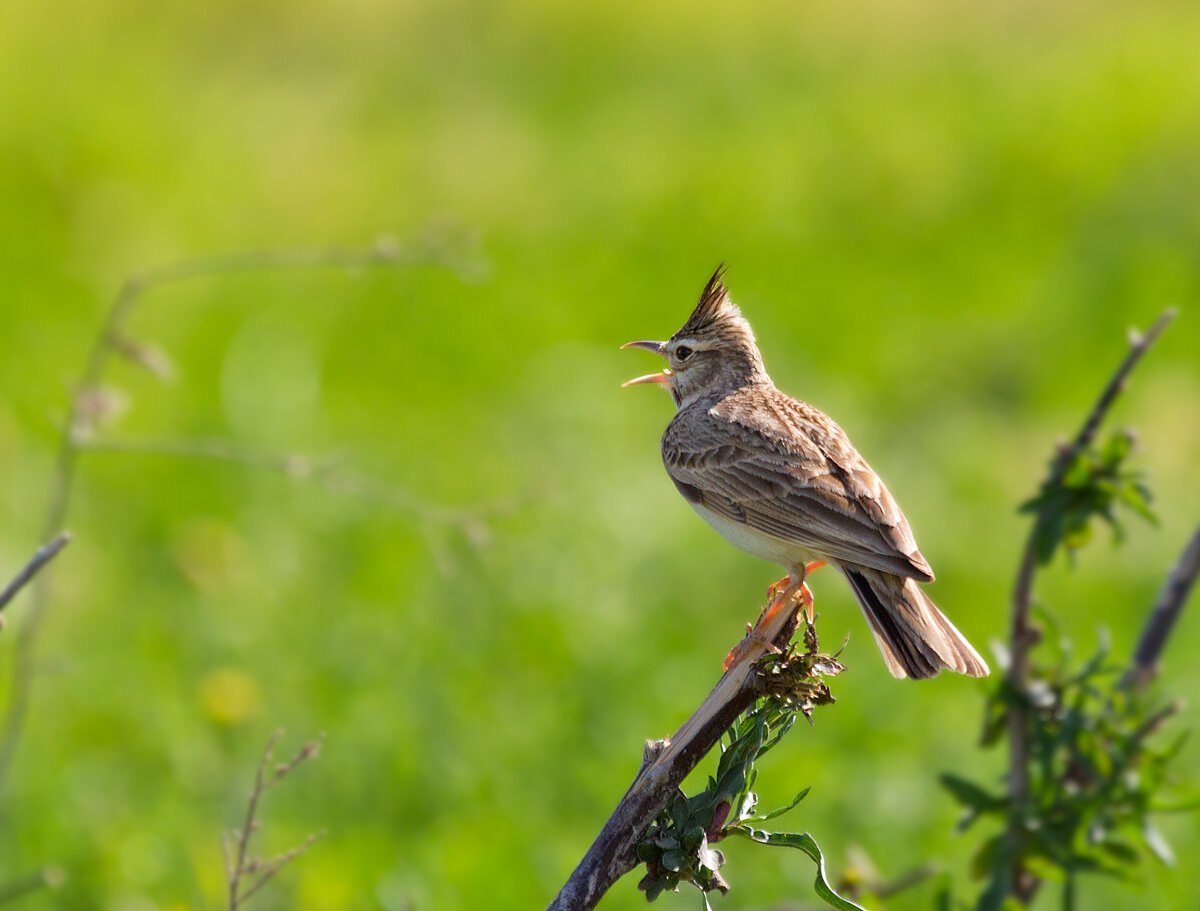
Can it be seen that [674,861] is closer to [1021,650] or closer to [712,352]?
[1021,650]

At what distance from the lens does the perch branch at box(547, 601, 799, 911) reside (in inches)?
99.3

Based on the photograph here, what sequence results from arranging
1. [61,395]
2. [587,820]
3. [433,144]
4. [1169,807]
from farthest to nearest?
[433,144] → [61,395] → [587,820] → [1169,807]

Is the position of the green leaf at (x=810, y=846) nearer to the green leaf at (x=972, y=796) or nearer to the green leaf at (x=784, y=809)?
the green leaf at (x=784, y=809)

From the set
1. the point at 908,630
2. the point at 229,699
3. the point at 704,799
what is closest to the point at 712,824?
the point at 704,799

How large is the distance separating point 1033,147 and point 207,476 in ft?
21.8

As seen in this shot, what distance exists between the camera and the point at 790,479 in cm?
387

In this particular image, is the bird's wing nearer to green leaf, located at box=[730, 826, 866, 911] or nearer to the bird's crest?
the bird's crest

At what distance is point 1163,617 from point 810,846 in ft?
5.48

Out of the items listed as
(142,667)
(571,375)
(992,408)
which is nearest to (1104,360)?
(992,408)

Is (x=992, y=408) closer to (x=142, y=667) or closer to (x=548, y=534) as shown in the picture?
(x=548, y=534)

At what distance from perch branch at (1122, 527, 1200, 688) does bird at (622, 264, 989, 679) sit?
544 mm

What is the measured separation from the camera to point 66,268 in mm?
10672

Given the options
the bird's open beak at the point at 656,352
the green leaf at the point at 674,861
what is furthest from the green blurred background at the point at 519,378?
the green leaf at the point at 674,861

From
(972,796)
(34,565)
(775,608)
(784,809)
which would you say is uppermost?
(972,796)
